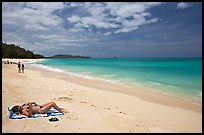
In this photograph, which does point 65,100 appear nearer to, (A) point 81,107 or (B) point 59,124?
(A) point 81,107

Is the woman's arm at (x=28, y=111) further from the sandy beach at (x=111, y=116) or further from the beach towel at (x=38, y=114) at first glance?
the sandy beach at (x=111, y=116)

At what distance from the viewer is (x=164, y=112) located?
688 centimetres

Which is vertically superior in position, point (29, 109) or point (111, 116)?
point (29, 109)

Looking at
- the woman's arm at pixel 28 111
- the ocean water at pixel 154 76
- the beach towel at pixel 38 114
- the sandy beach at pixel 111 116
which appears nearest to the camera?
the sandy beach at pixel 111 116

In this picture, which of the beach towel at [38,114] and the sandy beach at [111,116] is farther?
the beach towel at [38,114]

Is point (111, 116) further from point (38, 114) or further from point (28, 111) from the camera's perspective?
point (28, 111)

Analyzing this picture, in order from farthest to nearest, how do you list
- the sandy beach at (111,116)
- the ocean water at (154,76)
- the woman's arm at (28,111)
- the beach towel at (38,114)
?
1. the ocean water at (154,76)
2. the woman's arm at (28,111)
3. the beach towel at (38,114)
4. the sandy beach at (111,116)

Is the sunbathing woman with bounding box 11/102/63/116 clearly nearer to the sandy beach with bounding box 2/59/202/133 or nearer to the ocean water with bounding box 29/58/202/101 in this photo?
the sandy beach with bounding box 2/59/202/133

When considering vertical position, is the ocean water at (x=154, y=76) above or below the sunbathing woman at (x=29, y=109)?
above

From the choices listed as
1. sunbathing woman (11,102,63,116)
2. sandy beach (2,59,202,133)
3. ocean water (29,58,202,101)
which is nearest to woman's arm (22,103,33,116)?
sunbathing woman (11,102,63,116)

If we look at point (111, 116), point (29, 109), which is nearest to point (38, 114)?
point (29, 109)

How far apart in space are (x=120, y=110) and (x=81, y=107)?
128cm

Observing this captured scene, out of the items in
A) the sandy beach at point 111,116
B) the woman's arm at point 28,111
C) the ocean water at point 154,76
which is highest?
the ocean water at point 154,76

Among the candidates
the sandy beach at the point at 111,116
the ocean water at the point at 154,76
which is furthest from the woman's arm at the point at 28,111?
the ocean water at the point at 154,76
